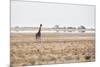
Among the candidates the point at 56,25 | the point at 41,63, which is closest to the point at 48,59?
the point at 41,63

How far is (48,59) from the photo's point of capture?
242 centimetres

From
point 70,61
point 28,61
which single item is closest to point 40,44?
point 28,61

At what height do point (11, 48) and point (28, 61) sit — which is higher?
point (11, 48)

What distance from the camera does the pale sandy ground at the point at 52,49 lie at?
2.31 m

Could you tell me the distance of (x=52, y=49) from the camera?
8.00 feet

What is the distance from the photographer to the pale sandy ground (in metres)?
2.31

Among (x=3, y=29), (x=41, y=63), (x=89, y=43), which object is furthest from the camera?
(x=89, y=43)

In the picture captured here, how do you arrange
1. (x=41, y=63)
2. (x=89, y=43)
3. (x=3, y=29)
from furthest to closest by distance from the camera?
(x=89, y=43)
(x=41, y=63)
(x=3, y=29)

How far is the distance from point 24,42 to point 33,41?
107 millimetres

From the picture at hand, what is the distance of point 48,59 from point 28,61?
0.80ft

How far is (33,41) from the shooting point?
237 centimetres

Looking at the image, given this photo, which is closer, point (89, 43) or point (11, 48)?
point (11, 48)

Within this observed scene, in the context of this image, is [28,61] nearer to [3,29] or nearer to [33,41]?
[33,41]

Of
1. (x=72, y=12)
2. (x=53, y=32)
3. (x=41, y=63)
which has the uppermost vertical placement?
(x=72, y=12)
